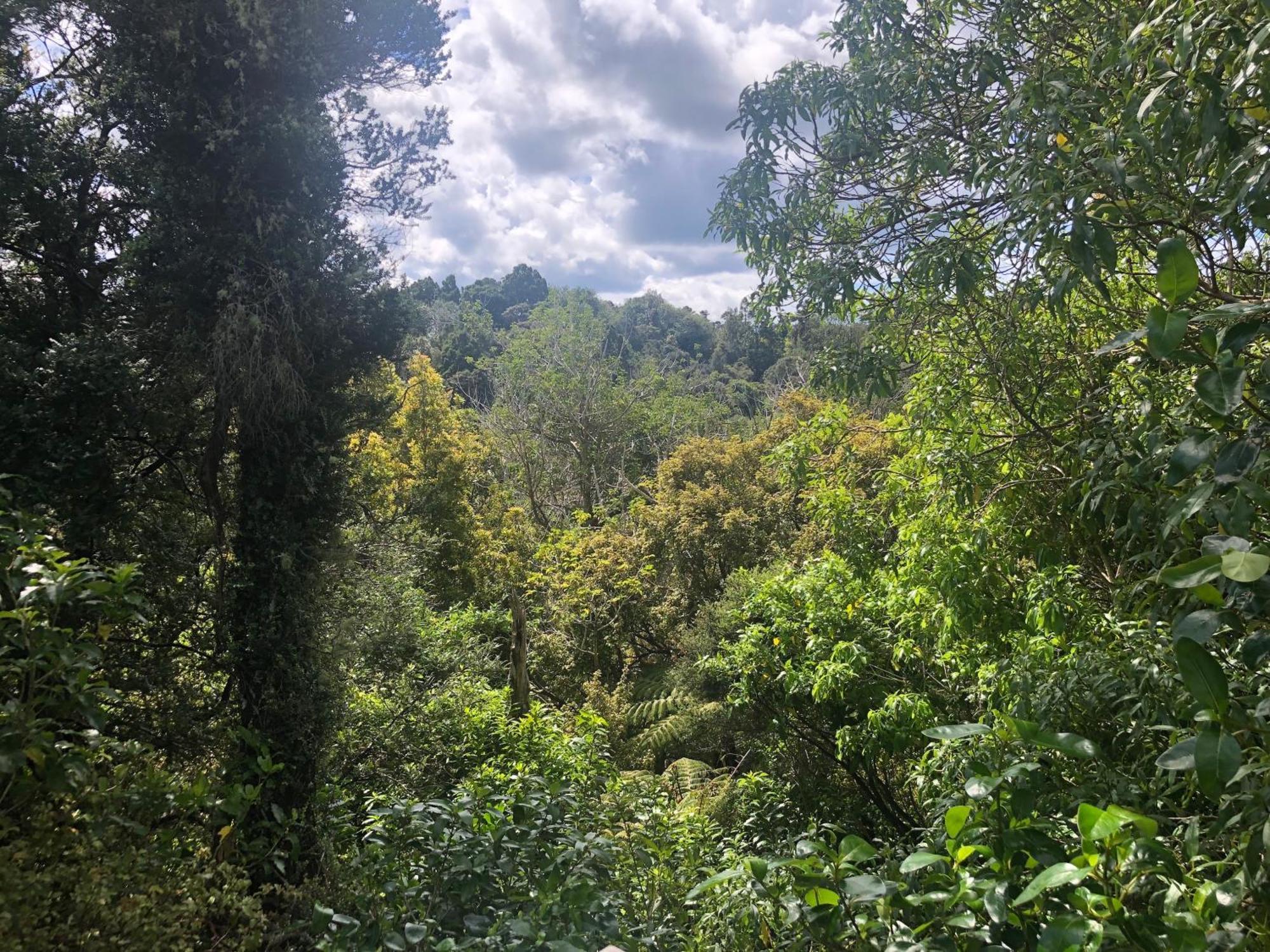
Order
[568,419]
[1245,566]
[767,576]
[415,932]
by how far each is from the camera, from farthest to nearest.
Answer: [568,419] < [767,576] < [415,932] < [1245,566]

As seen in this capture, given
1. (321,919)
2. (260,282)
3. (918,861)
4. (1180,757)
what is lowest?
(321,919)

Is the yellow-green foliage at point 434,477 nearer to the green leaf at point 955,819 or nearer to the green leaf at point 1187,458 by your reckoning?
the green leaf at point 955,819

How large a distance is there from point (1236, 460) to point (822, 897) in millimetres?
955

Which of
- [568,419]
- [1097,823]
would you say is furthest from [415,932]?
[568,419]

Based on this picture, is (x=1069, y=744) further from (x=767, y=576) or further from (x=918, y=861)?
(x=767, y=576)

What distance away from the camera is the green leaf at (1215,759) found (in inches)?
34.2

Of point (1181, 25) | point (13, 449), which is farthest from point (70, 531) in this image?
point (1181, 25)

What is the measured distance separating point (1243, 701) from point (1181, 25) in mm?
1392

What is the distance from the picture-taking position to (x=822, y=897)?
1188mm

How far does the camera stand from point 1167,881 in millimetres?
1144

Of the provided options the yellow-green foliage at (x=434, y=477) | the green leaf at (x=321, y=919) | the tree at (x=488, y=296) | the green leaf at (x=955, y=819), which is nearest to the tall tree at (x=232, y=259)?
the green leaf at (x=321, y=919)

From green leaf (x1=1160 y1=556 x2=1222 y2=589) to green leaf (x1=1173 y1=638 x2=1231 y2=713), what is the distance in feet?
0.27

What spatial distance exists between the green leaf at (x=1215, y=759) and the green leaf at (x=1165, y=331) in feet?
1.73

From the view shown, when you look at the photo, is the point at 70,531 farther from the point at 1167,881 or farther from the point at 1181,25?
the point at 1181,25
